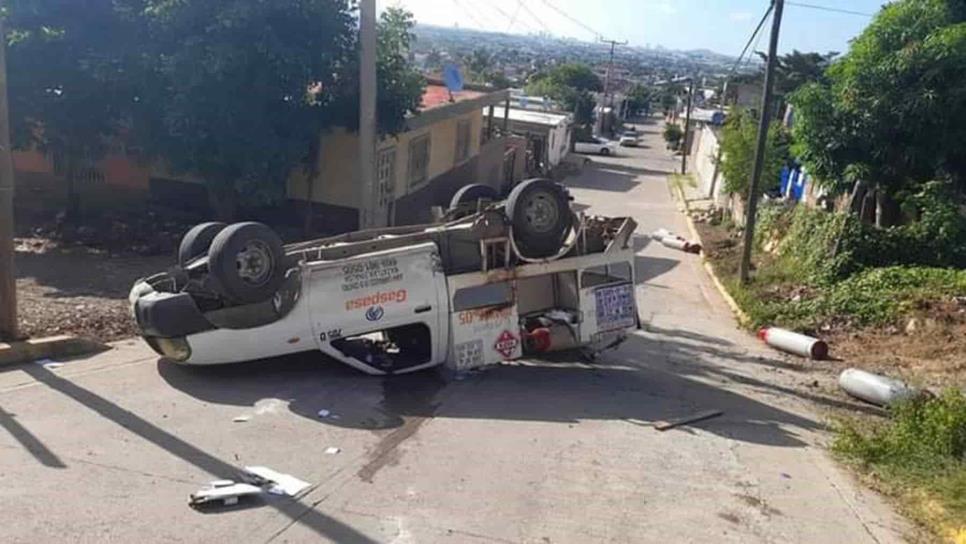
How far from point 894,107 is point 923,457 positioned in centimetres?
1208

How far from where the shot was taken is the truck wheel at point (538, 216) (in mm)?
10305

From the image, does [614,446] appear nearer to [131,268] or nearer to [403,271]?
[403,271]

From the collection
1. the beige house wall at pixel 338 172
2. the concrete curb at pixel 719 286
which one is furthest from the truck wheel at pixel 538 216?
the beige house wall at pixel 338 172

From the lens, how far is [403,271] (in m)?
9.71

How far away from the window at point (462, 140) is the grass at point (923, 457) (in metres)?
20.5

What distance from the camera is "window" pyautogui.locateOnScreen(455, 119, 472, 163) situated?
28380 millimetres

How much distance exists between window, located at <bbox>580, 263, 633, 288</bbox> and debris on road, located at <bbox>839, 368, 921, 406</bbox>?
3.14 meters

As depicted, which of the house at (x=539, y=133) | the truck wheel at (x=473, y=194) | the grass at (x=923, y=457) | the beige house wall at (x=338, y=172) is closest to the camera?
→ the grass at (x=923, y=457)

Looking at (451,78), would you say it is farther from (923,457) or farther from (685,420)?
(923,457)

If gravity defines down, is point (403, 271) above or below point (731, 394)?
above

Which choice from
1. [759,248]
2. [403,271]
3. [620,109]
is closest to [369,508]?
[403,271]

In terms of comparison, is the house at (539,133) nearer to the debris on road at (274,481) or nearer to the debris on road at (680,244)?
the debris on road at (680,244)

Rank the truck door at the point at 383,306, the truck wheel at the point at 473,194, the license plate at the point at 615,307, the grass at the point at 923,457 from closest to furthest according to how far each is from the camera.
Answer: the grass at the point at 923,457 → the truck door at the point at 383,306 → the license plate at the point at 615,307 → the truck wheel at the point at 473,194

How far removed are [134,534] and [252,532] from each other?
734 mm
